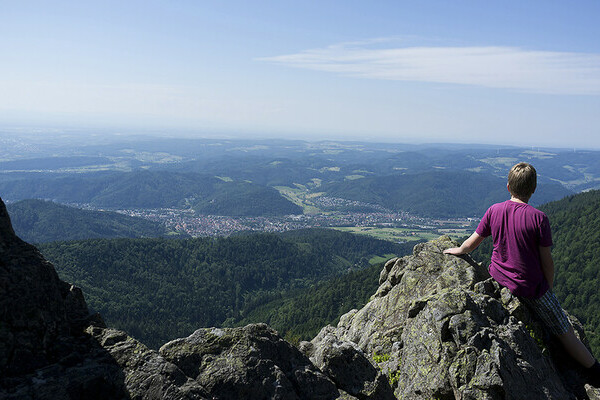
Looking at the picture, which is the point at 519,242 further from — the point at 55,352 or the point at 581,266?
the point at 581,266

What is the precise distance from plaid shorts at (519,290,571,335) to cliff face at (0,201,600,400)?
2.12 feet

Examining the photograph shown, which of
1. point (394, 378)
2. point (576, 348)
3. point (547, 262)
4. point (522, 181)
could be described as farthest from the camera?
point (394, 378)

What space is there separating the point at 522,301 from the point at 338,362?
7.42m

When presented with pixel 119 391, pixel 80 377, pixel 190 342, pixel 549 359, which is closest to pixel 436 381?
pixel 549 359

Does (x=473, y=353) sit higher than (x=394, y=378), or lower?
higher

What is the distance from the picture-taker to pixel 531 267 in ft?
37.7

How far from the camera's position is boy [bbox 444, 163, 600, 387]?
1105cm

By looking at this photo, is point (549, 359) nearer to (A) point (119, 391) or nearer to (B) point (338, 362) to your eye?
(B) point (338, 362)

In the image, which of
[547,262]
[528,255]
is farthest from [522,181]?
[547,262]

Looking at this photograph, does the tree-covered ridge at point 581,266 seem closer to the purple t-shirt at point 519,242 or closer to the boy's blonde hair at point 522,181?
the purple t-shirt at point 519,242

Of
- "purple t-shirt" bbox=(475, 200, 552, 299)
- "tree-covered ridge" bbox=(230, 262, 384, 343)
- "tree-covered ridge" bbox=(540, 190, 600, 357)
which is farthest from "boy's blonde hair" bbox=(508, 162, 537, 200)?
"tree-covered ridge" bbox=(230, 262, 384, 343)

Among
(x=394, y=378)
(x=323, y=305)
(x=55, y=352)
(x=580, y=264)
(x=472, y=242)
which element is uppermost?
(x=472, y=242)

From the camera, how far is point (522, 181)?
11.3 meters

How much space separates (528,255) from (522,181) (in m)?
2.47
